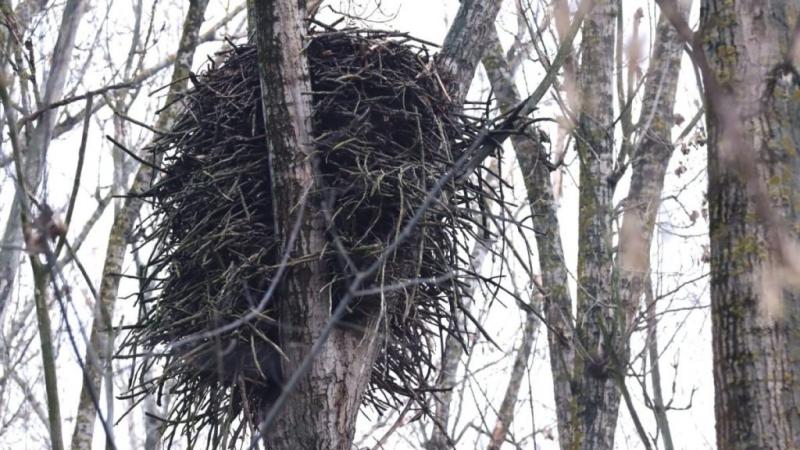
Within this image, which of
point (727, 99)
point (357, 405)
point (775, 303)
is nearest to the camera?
point (775, 303)

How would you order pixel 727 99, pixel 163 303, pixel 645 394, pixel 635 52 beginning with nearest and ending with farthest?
pixel 727 99 < pixel 163 303 < pixel 645 394 < pixel 635 52

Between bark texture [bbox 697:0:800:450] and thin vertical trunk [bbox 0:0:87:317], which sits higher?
thin vertical trunk [bbox 0:0:87:317]

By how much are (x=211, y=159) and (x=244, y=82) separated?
0.96 ft

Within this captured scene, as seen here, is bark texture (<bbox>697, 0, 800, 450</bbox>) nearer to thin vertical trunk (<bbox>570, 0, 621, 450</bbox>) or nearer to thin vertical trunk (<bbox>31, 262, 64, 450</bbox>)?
thin vertical trunk (<bbox>570, 0, 621, 450</bbox>)

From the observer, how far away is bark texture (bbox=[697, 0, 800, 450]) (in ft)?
6.86

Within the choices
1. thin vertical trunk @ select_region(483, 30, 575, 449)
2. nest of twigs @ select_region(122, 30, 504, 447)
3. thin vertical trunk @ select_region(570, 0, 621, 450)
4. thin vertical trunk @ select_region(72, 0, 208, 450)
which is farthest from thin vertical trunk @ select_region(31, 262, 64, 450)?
thin vertical trunk @ select_region(483, 30, 575, 449)

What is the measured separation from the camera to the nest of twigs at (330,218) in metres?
2.88

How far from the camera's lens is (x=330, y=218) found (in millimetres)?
2742

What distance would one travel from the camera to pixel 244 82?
10.9 ft

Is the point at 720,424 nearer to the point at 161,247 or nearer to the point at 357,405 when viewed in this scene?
the point at 357,405

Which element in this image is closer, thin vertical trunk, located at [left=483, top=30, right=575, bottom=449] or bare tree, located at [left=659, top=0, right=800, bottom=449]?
bare tree, located at [left=659, top=0, right=800, bottom=449]

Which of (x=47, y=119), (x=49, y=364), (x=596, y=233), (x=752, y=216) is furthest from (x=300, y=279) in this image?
(x=596, y=233)

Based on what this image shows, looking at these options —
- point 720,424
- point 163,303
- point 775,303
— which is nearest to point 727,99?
point 775,303

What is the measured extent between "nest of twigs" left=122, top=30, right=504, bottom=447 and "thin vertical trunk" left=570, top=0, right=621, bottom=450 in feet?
3.04
